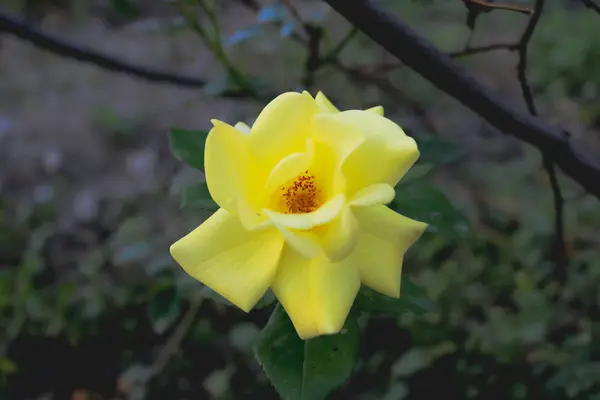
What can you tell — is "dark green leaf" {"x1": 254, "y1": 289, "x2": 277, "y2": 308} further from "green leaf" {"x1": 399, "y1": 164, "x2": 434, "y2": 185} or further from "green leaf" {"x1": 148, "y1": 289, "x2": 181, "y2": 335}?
"green leaf" {"x1": 148, "y1": 289, "x2": 181, "y2": 335}

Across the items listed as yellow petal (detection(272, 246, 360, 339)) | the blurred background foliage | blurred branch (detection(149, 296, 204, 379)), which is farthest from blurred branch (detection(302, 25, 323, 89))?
yellow petal (detection(272, 246, 360, 339))

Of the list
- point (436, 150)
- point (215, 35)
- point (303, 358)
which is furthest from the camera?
point (215, 35)

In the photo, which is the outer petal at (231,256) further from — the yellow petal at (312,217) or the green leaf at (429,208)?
the green leaf at (429,208)

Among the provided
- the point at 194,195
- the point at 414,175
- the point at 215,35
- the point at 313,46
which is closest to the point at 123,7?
the point at 215,35

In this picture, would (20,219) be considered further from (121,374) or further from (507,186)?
(507,186)

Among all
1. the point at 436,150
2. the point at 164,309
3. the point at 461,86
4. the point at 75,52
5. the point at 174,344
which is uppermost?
the point at 461,86

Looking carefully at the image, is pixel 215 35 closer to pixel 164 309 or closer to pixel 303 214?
pixel 164 309

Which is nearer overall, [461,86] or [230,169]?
[230,169]

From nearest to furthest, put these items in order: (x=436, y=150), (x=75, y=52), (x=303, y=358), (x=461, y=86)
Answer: (x=303, y=358) < (x=461, y=86) < (x=436, y=150) < (x=75, y=52)
